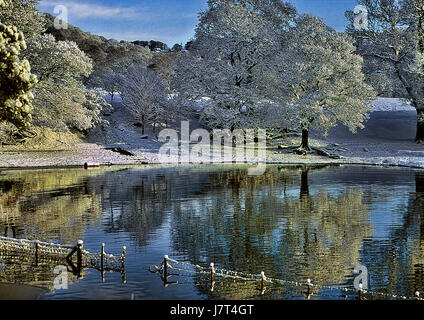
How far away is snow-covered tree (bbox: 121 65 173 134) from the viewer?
66.2 meters

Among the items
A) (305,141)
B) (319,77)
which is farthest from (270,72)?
(305,141)

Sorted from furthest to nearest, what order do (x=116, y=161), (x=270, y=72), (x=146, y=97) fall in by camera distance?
1. (x=146, y=97)
2. (x=270, y=72)
3. (x=116, y=161)

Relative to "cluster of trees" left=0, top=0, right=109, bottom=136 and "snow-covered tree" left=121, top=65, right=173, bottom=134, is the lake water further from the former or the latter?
"snow-covered tree" left=121, top=65, right=173, bottom=134

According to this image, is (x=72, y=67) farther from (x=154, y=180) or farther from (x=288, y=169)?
(x=288, y=169)

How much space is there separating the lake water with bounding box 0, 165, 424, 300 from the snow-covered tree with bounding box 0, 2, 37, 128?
4.85m

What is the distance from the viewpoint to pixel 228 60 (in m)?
51.2

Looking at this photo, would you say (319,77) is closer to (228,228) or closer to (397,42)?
(397,42)

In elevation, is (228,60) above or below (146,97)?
above

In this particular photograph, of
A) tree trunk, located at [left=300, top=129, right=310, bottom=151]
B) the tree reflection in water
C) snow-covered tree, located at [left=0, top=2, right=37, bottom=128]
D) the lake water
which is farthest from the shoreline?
snow-covered tree, located at [left=0, top=2, right=37, bottom=128]

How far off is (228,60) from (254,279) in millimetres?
40692

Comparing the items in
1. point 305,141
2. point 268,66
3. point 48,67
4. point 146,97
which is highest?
point 268,66
